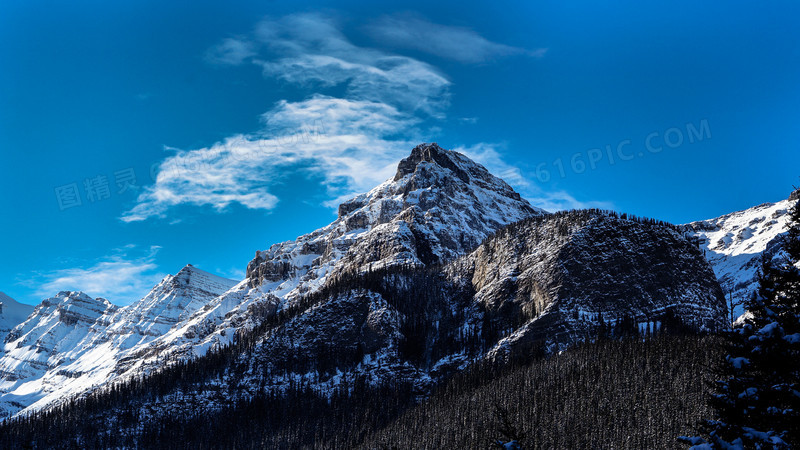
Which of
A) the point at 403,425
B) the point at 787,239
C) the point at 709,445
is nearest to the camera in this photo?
the point at 709,445

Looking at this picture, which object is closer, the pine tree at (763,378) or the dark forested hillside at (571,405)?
the pine tree at (763,378)

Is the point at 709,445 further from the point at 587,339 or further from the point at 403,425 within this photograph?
the point at 587,339

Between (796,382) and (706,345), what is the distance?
138036mm

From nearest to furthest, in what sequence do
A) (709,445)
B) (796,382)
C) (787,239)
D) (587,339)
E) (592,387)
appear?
(709,445), (796,382), (787,239), (592,387), (587,339)

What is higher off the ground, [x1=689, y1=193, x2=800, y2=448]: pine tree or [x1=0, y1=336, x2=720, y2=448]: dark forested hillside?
[x1=0, y1=336, x2=720, y2=448]: dark forested hillside

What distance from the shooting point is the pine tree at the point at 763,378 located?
104 feet

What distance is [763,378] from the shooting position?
32.7 metres

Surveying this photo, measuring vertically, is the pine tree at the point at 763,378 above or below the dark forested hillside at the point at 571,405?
below

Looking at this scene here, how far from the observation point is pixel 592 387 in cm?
15262

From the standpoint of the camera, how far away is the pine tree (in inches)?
1251

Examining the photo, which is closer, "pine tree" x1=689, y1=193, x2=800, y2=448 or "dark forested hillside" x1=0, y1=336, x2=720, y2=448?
"pine tree" x1=689, y1=193, x2=800, y2=448

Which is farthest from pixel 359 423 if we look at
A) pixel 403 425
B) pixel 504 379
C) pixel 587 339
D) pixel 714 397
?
pixel 714 397

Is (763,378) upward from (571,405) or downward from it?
downward

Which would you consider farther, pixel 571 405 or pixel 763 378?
pixel 571 405
